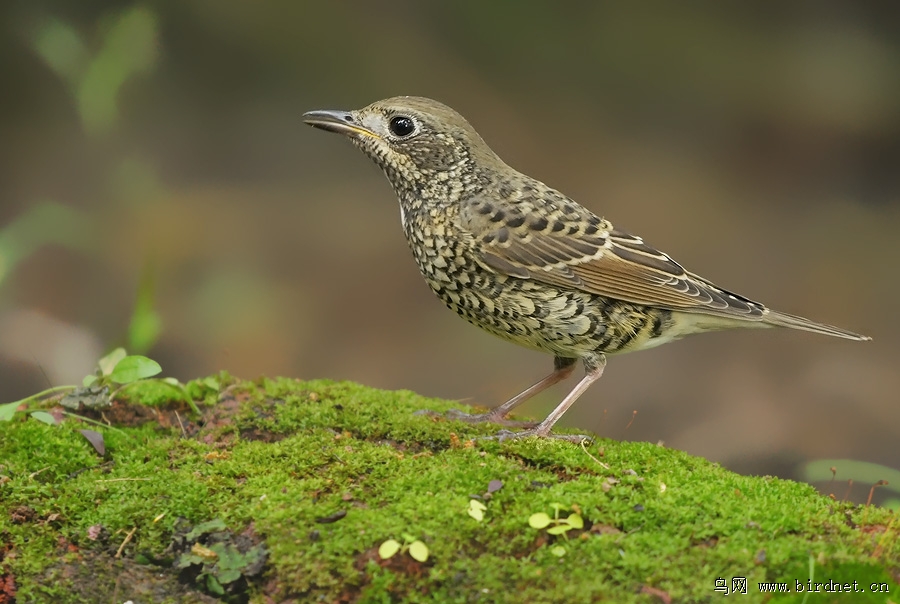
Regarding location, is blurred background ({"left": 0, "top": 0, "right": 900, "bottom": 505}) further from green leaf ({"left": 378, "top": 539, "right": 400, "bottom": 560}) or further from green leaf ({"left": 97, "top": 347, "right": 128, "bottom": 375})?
green leaf ({"left": 378, "top": 539, "right": 400, "bottom": 560})

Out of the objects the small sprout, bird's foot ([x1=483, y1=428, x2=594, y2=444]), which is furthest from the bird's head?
the small sprout

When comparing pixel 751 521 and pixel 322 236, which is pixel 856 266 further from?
pixel 751 521

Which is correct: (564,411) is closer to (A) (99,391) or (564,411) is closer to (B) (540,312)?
(B) (540,312)

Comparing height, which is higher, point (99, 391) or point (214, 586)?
point (99, 391)

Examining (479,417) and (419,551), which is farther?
Answer: (479,417)

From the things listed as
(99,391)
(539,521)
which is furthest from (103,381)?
(539,521)
